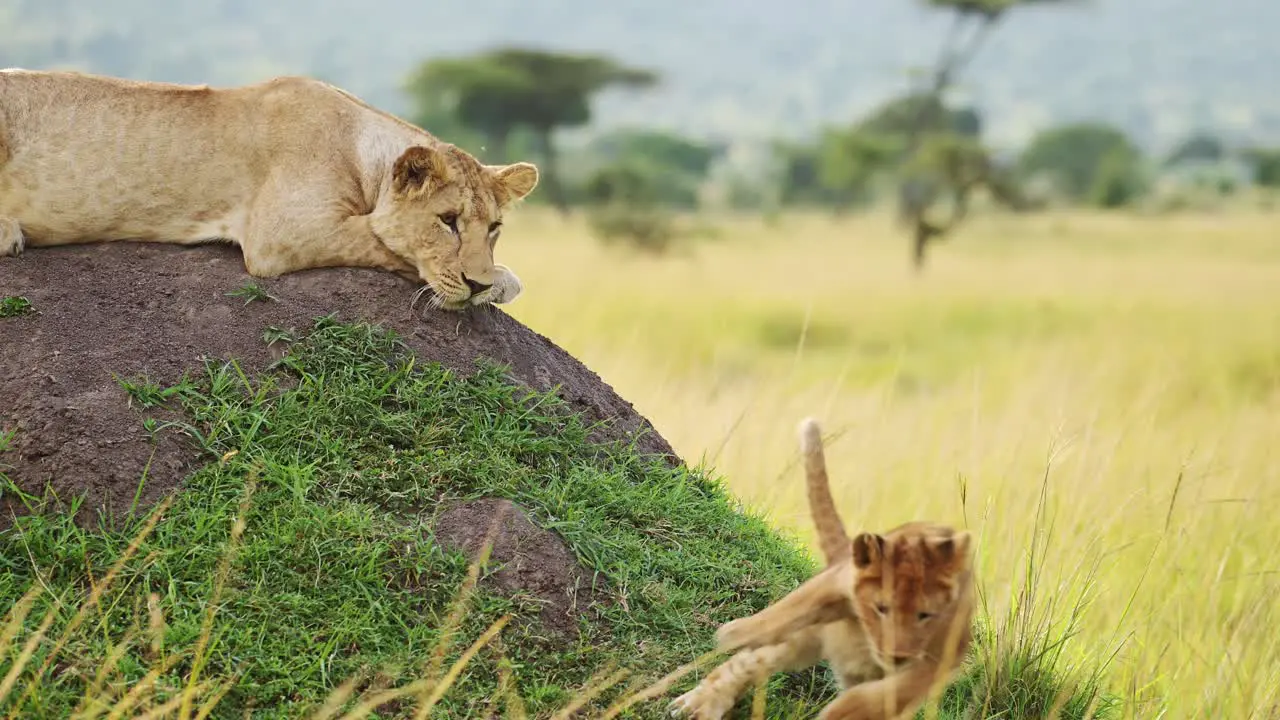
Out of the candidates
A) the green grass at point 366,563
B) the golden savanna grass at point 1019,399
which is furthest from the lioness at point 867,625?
the golden savanna grass at point 1019,399

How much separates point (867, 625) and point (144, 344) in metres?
2.91

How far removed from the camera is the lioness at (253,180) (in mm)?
5352

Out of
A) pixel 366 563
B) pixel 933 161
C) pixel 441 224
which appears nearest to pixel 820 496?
pixel 366 563

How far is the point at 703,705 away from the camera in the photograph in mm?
4039

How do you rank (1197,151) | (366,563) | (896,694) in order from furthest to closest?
(1197,151) < (366,563) < (896,694)

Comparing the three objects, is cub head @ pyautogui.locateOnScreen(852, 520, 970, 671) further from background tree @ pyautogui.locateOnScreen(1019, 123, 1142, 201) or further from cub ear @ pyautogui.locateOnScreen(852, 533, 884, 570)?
background tree @ pyautogui.locateOnScreen(1019, 123, 1142, 201)

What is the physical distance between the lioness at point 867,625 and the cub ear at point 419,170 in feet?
6.63

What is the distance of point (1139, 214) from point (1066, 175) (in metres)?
26.3

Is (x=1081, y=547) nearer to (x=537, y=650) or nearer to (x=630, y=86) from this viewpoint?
(x=537, y=650)

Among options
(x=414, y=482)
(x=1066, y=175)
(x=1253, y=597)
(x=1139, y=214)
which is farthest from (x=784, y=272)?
(x=1066, y=175)

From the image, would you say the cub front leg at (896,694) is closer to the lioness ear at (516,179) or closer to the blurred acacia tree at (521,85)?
the lioness ear at (516,179)

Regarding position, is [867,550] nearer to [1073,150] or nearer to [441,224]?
[441,224]

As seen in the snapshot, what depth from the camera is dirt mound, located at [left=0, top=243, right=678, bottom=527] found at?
4.45 m

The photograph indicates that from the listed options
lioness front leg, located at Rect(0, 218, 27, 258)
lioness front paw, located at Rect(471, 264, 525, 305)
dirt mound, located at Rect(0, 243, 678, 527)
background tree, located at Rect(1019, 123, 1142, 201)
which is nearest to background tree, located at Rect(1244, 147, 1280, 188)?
background tree, located at Rect(1019, 123, 1142, 201)
